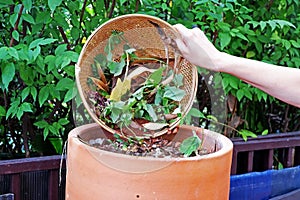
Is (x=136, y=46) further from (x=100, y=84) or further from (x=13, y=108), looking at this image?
(x=13, y=108)

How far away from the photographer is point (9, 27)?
1.45m

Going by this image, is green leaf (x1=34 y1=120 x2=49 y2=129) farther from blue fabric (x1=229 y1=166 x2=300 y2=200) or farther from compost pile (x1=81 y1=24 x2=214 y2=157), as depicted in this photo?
blue fabric (x1=229 y1=166 x2=300 y2=200)

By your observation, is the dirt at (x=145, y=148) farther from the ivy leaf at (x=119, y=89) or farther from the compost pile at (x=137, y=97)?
the ivy leaf at (x=119, y=89)

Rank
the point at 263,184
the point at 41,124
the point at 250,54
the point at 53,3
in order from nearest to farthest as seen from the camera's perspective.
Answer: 1. the point at 53,3
2. the point at 41,124
3. the point at 263,184
4. the point at 250,54

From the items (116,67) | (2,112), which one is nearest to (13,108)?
(2,112)

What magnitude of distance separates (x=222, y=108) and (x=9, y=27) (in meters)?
0.74

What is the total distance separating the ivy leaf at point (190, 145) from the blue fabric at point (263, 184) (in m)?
0.51

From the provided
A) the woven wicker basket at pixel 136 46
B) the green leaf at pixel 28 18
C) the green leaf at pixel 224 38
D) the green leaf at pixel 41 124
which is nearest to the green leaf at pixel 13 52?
the green leaf at pixel 28 18

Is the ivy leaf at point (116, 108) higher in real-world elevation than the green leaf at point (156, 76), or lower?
lower

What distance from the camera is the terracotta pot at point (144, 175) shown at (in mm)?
1015

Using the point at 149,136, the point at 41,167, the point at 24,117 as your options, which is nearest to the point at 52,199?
the point at 41,167

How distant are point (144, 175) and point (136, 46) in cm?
35

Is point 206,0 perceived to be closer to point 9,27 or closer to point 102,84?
point 102,84

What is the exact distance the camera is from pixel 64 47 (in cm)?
132
